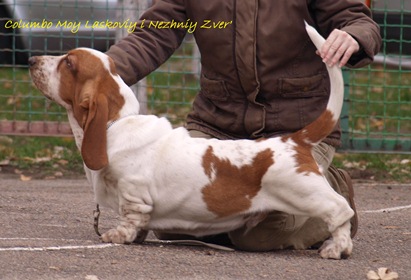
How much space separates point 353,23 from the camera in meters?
5.23

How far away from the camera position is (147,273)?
443 cm

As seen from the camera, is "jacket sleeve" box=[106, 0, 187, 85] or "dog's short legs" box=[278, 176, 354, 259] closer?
"dog's short legs" box=[278, 176, 354, 259]

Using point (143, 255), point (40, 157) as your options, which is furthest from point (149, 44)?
point (40, 157)

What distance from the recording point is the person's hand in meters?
4.83

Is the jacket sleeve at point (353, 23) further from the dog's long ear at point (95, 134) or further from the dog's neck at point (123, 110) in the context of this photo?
the dog's long ear at point (95, 134)

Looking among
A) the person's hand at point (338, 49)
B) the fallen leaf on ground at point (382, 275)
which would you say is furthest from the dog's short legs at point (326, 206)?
the person's hand at point (338, 49)

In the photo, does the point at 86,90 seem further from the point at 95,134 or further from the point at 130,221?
the point at 130,221

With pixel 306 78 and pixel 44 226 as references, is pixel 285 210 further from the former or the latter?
pixel 44 226

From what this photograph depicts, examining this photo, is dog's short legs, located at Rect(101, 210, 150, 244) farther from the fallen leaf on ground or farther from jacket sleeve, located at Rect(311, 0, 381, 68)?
jacket sleeve, located at Rect(311, 0, 381, 68)

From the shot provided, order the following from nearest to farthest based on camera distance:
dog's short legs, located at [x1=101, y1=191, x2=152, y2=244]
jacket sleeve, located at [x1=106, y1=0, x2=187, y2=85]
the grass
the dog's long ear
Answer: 1. the dog's long ear
2. dog's short legs, located at [x1=101, y1=191, x2=152, y2=244]
3. jacket sleeve, located at [x1=106, y1=0, x2=187, y2=85]
4. the grass

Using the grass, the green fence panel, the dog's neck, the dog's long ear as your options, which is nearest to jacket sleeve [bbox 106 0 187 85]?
the dog's neck

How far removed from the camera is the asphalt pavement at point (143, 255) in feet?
14.6

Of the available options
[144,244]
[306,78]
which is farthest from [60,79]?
[306,78]

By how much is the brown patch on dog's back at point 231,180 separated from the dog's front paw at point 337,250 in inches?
16.4
